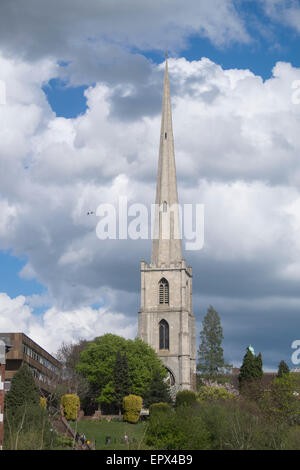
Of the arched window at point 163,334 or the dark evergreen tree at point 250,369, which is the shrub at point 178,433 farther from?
the arched window at point 163,334

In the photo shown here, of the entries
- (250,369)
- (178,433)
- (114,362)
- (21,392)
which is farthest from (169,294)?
(178,433)

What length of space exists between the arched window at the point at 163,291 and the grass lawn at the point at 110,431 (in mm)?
32223

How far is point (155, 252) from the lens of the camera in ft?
378

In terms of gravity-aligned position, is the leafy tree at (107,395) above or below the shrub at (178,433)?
above

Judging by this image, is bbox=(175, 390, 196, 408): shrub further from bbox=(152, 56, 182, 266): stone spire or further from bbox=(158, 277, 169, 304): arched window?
bbox=(152, 56, 182, 266): stone spire

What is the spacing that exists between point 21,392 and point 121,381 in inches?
1177

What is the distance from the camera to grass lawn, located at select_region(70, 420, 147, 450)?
205 ft

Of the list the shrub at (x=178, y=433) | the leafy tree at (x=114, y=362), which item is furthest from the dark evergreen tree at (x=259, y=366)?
the shrub at (x=178, y=433)

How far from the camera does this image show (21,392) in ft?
200

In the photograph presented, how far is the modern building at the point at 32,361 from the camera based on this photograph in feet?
268

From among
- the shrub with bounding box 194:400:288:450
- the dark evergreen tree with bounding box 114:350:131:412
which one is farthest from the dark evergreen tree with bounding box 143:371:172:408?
the shrub with bounding box 194:400:288:450
